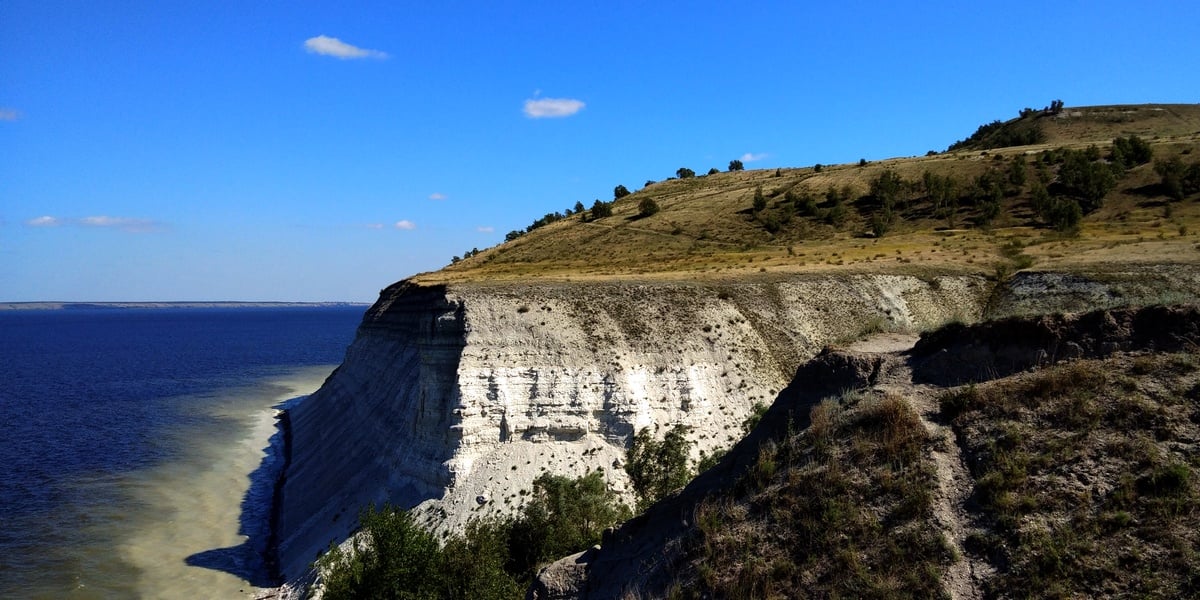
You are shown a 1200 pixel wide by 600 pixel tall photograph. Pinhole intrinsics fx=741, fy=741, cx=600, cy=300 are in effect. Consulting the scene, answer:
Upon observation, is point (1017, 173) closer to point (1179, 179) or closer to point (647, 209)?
point (1179, 179)

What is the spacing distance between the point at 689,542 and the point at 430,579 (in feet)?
34.3

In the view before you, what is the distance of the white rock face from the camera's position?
34.9 m

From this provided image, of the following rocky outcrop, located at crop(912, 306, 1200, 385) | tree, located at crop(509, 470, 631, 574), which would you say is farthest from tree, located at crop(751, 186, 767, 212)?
rocky outcrop, located at crop(912, 306, 1200, 385)

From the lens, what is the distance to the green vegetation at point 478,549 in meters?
22.2

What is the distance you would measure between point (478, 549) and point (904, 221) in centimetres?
6925

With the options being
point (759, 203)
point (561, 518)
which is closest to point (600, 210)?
point (759, 203)

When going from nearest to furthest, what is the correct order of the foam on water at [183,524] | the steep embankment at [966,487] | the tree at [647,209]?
the steep embankment at [966,487] → the foam on water at [183,524] → the tree at [647,209]

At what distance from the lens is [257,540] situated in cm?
3984

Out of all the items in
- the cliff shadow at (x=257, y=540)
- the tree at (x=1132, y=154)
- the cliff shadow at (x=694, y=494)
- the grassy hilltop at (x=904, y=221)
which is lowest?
the cliff shadow at (x=257, y=540)

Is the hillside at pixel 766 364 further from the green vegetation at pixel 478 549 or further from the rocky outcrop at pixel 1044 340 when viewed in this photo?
the green vegetation at pixel 478 549

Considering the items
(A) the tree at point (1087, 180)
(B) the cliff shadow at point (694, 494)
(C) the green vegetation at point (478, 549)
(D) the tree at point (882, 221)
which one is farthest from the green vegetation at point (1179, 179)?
(B) the cliff shadow at point (694, 494)

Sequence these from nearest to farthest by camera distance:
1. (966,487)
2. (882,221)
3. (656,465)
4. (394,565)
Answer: (966,487), (394,565), (656,465), (882,221)

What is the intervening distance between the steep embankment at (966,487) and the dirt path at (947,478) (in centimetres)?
3

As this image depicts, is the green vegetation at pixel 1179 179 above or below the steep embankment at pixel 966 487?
above
